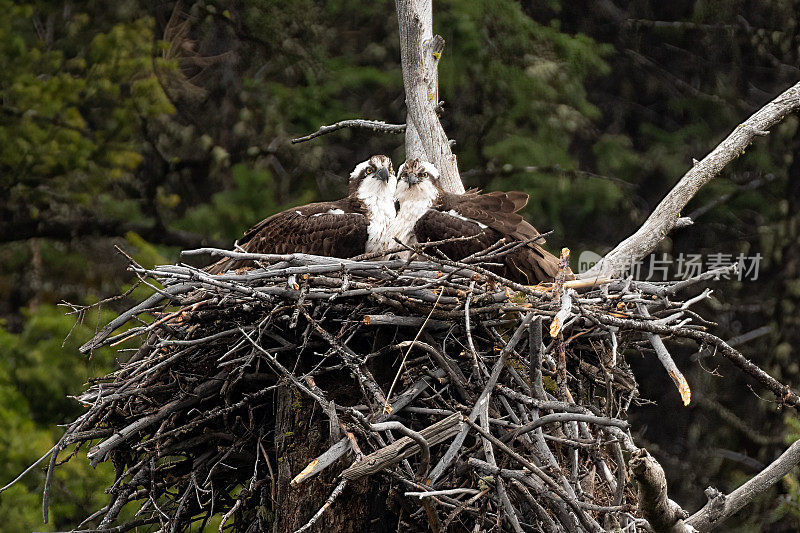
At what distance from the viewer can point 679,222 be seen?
4562 mm

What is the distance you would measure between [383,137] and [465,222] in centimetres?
438

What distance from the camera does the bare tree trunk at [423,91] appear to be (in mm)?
4793

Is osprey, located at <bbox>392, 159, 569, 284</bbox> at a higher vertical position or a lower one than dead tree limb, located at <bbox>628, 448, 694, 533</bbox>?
higher

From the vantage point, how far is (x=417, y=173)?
4262 mm

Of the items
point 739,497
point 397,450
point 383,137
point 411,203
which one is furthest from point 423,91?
point 383,137

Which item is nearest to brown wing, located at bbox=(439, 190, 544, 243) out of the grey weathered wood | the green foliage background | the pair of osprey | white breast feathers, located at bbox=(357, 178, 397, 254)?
the pair of osprey

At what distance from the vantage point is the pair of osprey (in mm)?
3877

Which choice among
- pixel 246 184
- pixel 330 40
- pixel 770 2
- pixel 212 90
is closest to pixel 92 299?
pixel 246 184

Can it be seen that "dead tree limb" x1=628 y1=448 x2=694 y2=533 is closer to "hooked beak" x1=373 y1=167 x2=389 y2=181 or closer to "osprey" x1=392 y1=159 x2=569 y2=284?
"osprey" x1=392 y1=159 x2=569 y2=284

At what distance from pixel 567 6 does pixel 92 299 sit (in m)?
4.88

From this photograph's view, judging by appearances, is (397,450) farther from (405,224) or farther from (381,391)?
(405,224)

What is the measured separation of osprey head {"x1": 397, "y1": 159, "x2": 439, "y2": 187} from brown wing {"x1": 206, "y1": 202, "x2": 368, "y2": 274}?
0.29 metres

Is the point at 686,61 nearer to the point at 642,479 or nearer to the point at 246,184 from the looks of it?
the point at 246,184

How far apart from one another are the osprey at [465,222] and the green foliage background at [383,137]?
123 inches
